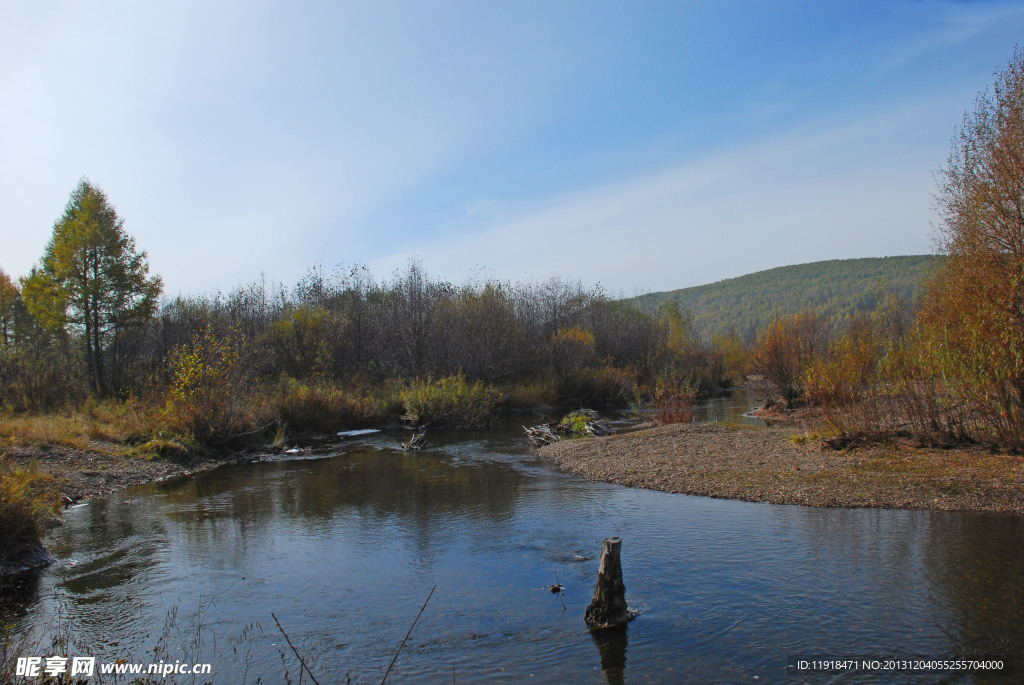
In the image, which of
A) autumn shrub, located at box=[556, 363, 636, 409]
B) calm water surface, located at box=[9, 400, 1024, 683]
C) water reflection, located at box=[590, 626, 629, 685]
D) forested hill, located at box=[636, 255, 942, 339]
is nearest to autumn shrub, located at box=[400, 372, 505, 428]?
autumn shrub, located at box=[556, 363, 636, 409]

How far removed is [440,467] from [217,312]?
23744mm

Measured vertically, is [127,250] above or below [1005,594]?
above

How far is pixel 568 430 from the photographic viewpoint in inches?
872

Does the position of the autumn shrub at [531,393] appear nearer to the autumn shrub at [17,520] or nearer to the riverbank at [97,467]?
the riverbank at [97,467]

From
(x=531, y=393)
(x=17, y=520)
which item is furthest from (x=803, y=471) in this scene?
(x=531, y=393)

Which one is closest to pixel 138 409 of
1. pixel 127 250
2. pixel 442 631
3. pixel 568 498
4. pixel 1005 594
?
pixel 127 250

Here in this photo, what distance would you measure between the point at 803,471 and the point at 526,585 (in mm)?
7816

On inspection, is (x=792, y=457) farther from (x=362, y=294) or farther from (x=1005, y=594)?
(x=362, y=294)

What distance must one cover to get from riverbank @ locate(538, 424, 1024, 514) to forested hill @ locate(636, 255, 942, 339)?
323 ft

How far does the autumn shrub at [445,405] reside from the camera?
27156 millimetres

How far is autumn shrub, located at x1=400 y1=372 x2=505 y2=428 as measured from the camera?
89.1ft

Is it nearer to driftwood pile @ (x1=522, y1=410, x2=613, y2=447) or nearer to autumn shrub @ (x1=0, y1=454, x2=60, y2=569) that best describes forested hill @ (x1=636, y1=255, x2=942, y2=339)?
driftwood pile @ (x1=522, y1=410, x2=613, y2=447)

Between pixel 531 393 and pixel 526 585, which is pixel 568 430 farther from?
pixel 526 585

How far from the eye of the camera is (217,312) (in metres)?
35.1
